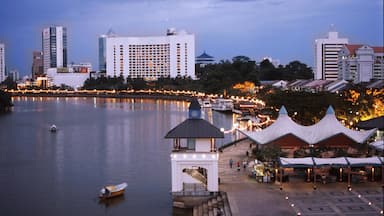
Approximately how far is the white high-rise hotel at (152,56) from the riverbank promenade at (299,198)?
9086 centimetres

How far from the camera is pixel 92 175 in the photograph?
18.8 meters

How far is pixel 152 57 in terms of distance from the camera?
107750mm

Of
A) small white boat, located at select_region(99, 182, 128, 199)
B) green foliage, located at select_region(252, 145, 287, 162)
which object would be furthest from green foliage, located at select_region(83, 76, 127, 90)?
small white boat, located at select_region(99, 182, 128, 199)

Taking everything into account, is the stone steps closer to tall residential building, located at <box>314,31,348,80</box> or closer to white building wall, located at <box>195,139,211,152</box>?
white building wall, located at <box>195,139,211,152</box>

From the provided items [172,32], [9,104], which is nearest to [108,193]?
[9,104]

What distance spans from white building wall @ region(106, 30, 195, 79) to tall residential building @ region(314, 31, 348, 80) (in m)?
27.5

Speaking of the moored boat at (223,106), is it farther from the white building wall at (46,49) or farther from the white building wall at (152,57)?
the white building wall at (46,49)

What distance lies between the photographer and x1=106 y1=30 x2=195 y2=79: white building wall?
105812 mm

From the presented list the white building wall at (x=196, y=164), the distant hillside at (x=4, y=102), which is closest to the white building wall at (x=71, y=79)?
the distant hillside at (x=4, y=102)

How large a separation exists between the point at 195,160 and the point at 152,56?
312ft

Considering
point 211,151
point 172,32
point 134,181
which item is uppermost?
point 172,32

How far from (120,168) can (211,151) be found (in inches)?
272

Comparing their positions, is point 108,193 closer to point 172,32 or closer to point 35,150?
point 35,150

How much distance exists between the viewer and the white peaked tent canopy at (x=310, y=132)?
56.7ft
